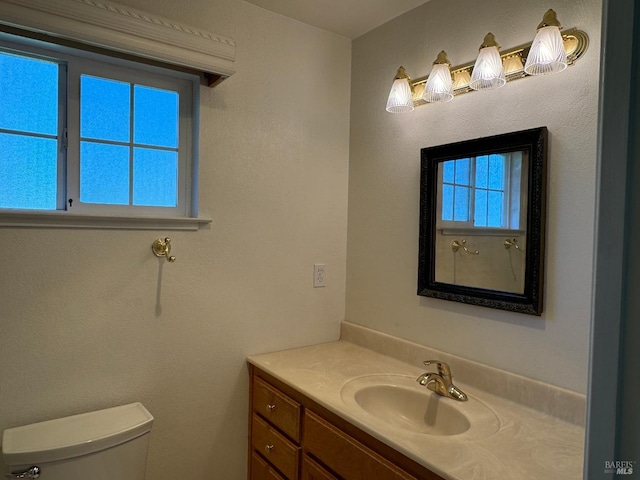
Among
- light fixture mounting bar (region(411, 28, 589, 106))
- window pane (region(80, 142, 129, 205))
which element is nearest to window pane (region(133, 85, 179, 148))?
window pane (region(80, 142, 129, 205))

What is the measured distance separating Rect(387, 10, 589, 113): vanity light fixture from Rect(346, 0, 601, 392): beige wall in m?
0.04

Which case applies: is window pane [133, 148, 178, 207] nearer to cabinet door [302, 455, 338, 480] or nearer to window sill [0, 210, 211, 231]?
window sill [0, 210, 211, 231]

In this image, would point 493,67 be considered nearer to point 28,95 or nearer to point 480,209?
point 480,209

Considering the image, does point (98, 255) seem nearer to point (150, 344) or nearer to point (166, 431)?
point (150, 344)

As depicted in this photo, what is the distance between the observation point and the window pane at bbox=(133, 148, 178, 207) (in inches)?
66.5

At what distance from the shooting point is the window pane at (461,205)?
1646 millimetres

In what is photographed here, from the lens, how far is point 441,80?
1.62 meters

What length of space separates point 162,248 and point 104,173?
0.37 m

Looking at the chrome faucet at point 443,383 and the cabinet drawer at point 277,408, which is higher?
the chrome faucet at point 443,383

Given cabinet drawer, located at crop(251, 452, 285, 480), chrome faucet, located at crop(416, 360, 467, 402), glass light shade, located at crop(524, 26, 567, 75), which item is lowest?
cabinet drawer, located at crop(251, 452, 285, 480)

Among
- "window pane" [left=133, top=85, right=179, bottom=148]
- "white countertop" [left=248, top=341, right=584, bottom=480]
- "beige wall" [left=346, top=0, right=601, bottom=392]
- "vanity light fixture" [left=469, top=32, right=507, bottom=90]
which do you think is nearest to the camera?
"white countertop" [left=248, top=341, right=584, bottom=480]

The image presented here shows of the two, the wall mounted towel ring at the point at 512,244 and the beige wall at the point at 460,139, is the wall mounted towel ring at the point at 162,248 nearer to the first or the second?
the beige wall at the point at 460,139

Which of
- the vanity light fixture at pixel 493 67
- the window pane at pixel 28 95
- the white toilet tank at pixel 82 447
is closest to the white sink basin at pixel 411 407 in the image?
the white toilet tank at pixel 82 447

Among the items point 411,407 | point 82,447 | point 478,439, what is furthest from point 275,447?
point 478,439
